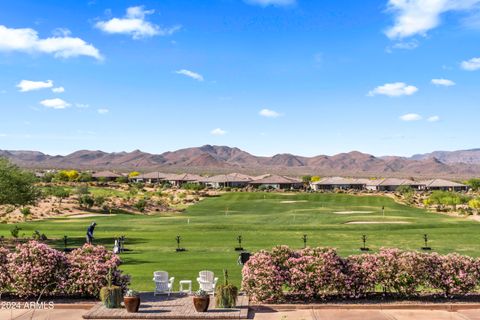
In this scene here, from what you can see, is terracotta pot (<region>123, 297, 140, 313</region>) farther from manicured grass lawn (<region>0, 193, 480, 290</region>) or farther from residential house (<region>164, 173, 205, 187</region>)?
residential house (<region>164, 173, 205, 187</region>)

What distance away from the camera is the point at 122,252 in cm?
3278

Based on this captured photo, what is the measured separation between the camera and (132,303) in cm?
1728

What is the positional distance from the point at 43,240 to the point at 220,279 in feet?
69.7

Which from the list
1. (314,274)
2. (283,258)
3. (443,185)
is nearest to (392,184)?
(443,185)

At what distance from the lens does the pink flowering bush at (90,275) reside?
19594 millimetres

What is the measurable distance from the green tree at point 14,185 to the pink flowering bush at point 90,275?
908 inches

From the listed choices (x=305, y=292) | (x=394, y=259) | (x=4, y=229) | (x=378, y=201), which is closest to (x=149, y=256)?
(x=305, y=292)

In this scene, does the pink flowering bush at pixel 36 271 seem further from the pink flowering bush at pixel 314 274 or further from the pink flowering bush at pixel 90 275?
the pink flowering bush at pixel 314 274

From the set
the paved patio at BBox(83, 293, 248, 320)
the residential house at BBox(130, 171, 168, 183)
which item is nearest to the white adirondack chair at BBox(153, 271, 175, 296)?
the paved patio at BBox(83, 293, 248, 320)

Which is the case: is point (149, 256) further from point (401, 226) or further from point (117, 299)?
point (401, 226)

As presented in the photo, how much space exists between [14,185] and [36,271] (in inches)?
928

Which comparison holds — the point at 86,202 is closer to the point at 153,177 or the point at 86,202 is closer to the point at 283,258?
the point at 283,258

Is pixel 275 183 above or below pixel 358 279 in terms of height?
above

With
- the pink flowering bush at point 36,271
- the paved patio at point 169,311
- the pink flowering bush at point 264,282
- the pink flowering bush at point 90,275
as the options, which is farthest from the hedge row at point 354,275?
the pink flowering bush at point 36,271
